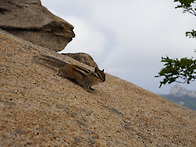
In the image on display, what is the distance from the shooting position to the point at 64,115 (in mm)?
6918

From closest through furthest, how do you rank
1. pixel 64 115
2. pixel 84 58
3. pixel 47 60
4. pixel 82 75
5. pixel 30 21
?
pixel 64 115 < pixel 82 75 < pixel 47 60 < pixel 30 21 < pixel 84 58

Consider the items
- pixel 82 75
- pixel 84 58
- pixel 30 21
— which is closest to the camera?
pixel 82 75

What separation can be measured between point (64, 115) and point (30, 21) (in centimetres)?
1263

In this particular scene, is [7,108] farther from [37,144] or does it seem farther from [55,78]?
[55,78]

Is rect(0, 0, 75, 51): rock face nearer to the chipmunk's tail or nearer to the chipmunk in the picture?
the chipmunk's tail

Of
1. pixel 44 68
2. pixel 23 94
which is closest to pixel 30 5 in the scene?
pixel 44 68

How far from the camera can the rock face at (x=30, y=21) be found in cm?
1745

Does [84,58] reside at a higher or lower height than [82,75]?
higher

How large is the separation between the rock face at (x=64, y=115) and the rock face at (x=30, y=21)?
15.6 ft

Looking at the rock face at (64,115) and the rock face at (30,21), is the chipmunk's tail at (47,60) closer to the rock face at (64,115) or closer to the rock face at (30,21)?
the rock face at (64,115)

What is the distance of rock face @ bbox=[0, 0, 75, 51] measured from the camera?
57.3 feet

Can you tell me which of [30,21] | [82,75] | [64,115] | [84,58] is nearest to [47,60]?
[82,75]

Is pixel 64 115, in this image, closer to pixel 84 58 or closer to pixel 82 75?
pixel 82 75

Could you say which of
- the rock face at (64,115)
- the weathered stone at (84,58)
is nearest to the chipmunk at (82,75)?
the rock face at (64,115)
